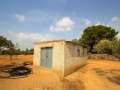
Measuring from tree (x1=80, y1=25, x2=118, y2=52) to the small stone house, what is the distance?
96.5 feet

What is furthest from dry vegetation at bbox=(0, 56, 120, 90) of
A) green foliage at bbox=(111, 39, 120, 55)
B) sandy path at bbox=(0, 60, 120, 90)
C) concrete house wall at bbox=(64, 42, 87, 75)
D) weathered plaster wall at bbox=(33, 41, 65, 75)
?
green foliage at bbox=(111, 39, 120, 55)

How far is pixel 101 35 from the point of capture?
46156 mm

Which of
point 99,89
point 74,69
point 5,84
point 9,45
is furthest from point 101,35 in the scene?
point 5,84

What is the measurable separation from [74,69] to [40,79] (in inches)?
191

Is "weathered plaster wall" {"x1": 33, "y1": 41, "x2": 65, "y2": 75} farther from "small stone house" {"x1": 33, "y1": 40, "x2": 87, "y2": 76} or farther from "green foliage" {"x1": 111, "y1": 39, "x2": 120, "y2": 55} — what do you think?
"green foliage" {"x1": 111, "y1": 39, "x2": 120, "y2": 55}

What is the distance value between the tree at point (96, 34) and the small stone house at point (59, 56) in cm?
2943

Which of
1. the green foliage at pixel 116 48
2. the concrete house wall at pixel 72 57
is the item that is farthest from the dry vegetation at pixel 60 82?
the green foliage at pixel 116 48

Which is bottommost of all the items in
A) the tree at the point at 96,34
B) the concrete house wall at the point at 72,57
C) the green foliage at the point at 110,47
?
the concrete house wall at the point at 72,57

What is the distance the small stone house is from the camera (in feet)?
46.5

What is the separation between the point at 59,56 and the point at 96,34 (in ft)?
112

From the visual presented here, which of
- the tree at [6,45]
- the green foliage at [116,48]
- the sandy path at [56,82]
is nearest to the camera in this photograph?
the sandy path at [56,82]

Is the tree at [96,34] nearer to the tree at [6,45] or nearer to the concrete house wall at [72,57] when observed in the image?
the tree at [6,45]

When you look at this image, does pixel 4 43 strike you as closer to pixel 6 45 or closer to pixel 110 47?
pixel 6 45

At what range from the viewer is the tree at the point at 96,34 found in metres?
45.9
